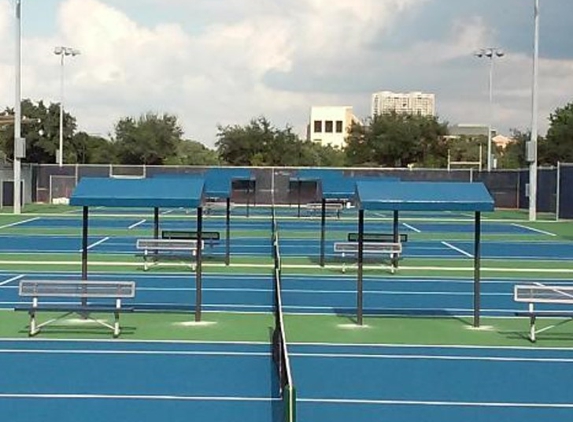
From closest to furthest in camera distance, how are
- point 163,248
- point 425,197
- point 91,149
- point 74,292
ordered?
1. point 74,292
2. point 425,197
3. point 163,248
4. point 91,149

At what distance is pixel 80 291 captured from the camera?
15438 mm

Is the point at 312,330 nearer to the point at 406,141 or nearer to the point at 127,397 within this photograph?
the point at 127,397

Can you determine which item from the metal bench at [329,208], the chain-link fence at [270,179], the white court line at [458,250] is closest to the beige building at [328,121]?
the chain-link fence at [270,179]

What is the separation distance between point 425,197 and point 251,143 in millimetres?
89085

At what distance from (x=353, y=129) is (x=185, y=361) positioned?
10235cm

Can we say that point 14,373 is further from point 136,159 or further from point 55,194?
point 136,159

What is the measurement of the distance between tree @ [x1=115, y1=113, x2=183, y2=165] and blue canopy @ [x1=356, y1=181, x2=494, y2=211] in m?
91.2

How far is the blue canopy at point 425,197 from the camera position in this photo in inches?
631

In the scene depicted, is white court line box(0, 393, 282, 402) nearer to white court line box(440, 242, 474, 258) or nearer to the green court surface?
the green court surface

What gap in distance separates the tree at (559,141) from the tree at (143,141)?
37.9 meters

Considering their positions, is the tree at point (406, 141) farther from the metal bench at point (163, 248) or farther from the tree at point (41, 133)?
the metal bench at point (163, 248)

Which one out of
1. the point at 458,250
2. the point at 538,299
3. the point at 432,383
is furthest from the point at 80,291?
the point at 458,250

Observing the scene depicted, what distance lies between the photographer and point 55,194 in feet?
230

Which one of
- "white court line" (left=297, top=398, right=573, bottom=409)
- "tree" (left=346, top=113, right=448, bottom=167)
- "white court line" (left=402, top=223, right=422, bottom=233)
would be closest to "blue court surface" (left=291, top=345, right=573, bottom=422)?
"white court line" (left=297, top=398, right=573, bottom=409)
